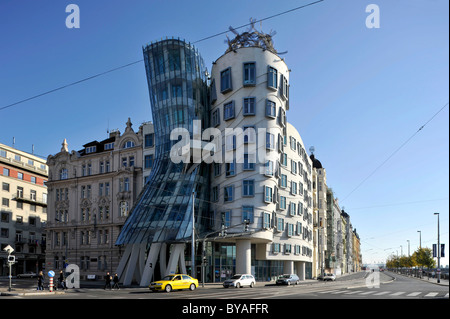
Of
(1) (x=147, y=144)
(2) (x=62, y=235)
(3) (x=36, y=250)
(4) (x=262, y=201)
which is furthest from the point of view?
(3) (x=36, y=250)

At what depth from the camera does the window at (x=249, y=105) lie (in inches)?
2279

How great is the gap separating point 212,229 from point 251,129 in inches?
551

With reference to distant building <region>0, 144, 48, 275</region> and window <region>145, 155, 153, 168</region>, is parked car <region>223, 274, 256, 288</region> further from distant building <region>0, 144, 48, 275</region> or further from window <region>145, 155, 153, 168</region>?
distant building <region>0, 144, 48, 275</region>

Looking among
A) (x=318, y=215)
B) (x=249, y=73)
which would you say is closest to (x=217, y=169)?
(x=249, y=73)

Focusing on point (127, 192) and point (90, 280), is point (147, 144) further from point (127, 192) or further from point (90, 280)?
point (90, 280)

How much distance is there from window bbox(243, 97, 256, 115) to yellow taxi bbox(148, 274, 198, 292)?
24.0 m

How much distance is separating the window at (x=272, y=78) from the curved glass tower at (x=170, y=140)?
35.6 ft

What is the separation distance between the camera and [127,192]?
230ft

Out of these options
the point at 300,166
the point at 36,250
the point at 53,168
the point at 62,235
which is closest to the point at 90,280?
the point at 62,235

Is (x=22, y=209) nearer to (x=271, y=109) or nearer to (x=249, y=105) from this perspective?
(x=249, y=105)

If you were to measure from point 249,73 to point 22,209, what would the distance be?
61010mm

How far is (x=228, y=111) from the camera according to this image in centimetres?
5969

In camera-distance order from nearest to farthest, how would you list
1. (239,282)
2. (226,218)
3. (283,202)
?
1. (239,282)
2. (226,218)
3. (283,202)

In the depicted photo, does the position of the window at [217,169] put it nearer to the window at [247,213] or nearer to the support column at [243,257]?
the window at [247,213]
